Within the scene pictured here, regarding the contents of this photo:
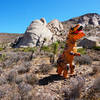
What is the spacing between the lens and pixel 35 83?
4922mm

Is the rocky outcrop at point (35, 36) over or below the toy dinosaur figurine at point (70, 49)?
over

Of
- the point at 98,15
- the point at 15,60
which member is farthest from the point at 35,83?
the point at 98,15

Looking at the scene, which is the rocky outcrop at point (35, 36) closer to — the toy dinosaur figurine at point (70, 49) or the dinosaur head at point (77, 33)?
the toy dinosaur figurine at point (70, 49)

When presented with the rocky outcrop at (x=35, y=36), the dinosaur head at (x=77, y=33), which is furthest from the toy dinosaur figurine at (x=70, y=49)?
the rocky outcrop at (x=35, y=36)

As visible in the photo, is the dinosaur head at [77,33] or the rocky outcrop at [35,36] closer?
the dinosaur head at [77,33]

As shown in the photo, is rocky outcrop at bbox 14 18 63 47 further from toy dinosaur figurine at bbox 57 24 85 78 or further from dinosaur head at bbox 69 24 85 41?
dinosaur head at bbox 69 24 85 41

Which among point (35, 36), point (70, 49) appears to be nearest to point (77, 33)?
point (70, 49)

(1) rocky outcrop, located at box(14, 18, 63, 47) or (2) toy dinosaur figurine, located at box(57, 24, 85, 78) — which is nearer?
(2) toy dinosaur figurine, located at box(57, 24, 85, 78)

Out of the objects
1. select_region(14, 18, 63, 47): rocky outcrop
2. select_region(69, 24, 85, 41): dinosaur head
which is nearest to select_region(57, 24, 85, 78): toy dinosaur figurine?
select_region(69, 24, 85, 41): dinosaur head

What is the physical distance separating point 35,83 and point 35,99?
176cm

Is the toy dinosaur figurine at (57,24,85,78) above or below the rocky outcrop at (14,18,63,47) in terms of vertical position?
below

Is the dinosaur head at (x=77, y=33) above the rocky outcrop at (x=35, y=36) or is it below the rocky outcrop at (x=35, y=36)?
below

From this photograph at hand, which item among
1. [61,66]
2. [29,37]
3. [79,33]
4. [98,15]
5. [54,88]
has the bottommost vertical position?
[54,88]

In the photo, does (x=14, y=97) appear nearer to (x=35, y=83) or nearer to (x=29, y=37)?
(x=35, y=83)
